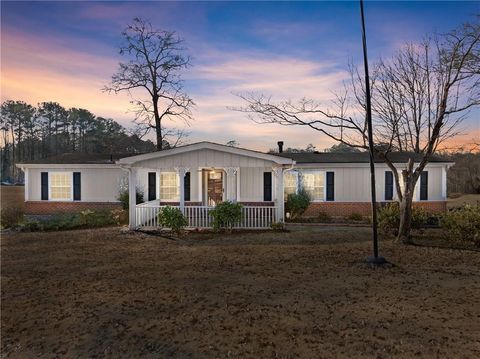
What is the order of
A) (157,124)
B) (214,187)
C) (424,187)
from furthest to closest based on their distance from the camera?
(157,124) < (214,187) < (424,187)

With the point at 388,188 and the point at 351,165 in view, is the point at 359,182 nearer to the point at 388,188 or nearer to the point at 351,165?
the point at 351,165

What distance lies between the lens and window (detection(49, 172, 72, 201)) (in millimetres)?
18547

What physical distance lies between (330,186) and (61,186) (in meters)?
14.2

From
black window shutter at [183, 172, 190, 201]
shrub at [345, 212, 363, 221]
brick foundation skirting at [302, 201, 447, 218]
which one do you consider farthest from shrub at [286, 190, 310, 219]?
black window shutter at [183, 172, 190, 201]

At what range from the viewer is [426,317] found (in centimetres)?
490

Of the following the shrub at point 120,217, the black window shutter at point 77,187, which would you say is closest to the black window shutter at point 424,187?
the shrub at point 120,217

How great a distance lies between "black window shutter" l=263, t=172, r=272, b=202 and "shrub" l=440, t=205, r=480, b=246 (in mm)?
8366

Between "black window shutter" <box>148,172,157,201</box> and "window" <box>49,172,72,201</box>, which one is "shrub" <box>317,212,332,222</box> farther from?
"window" <box>49,172,72,201</box>

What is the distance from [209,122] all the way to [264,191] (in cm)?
1048

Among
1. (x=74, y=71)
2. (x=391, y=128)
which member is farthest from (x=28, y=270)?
(x=391, y=128)

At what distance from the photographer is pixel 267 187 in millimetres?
17609

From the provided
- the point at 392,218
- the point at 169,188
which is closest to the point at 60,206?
the point at 169,188

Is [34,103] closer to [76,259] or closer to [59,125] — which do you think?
[59,125]

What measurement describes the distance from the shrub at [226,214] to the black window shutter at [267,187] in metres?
4.85
